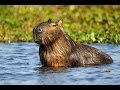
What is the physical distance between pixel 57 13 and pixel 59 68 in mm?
8991

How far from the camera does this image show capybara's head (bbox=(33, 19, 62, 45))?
479 inches

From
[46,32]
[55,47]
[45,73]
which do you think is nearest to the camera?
[45,73]

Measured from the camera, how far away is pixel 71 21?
65.2 ft

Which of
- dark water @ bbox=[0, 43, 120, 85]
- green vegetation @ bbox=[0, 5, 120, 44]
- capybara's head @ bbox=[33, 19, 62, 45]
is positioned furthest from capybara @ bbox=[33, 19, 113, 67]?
green vegetation @ bbox=[0, 5, 120, 44]

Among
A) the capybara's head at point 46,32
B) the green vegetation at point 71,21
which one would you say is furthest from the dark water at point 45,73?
the green vegetation at point 71,21

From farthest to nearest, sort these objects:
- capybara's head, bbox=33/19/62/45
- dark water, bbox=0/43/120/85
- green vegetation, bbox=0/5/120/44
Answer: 1. green vegetation, bbox=0/5/120/44
2. capybara's head, bbox=33/19/62/45
3. dark water, bbox=0/43/120/85

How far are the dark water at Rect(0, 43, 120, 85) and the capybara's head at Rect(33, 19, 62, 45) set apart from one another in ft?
1.98

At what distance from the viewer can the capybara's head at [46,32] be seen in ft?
39.9

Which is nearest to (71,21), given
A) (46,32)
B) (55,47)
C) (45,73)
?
(55,47)

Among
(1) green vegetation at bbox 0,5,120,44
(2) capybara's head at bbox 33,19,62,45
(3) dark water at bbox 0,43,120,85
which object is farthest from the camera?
(1) green vegetation at bbox 0,5,120,44

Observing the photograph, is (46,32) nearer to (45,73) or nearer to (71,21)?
(45,73)

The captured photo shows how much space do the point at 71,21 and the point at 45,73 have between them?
8214mm

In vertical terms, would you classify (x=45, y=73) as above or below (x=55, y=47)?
below

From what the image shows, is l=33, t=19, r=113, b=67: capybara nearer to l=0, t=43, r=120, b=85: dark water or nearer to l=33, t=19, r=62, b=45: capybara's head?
l=33, t=19, r=62, b=45: capybara's head
